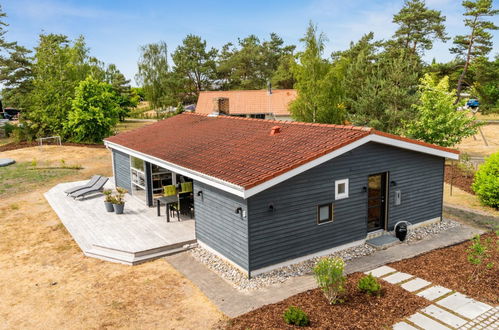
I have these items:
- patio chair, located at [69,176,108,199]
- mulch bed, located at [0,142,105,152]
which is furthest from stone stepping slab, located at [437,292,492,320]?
mulch bed, located at [0,142,105,152]

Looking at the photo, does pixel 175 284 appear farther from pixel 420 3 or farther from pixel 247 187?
pixel 420 3

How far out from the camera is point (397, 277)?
8578mm

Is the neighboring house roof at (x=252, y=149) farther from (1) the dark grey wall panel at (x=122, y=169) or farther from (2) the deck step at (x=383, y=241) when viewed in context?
(2) the deck step at (x=383, y=241)

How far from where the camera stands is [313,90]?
26.5m

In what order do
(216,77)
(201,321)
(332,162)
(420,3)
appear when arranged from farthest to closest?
(216,77) < (420,3) < (332,162) < (201,321)

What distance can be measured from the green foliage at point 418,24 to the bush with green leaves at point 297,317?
3991cm

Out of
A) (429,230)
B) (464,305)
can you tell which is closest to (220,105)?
(429,230)

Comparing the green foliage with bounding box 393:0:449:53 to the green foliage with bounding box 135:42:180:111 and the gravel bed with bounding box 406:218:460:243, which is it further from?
the green foliage with bounding box 135:42:180:111

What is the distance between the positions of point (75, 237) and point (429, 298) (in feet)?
33.1

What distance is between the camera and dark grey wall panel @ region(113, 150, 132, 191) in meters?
16.4

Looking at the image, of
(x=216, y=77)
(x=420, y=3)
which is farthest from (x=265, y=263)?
(x=216, y=77)

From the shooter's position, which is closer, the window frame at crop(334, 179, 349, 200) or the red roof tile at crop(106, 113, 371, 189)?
the red roof tile at crop(106, 113, 371, 189)

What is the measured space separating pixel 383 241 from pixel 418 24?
36539 mm

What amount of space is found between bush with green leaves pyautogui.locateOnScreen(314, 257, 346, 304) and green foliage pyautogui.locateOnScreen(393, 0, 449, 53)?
38867mm
